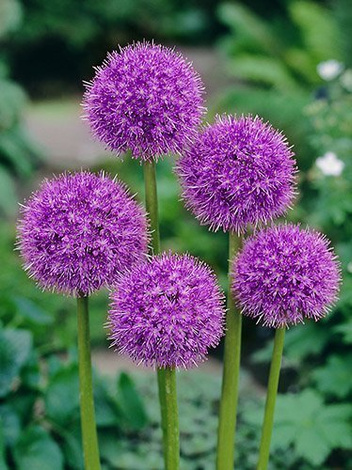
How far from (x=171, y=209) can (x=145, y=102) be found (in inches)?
177

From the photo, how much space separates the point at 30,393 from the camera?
3652 millimetres

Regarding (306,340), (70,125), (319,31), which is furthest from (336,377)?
(70,125)

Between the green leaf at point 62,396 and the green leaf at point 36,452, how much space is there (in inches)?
5.0

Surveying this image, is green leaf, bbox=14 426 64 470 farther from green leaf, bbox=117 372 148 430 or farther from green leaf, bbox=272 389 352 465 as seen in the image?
green leaf, bbox=272 389 352 465

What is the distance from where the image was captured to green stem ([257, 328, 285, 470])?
2.42 m

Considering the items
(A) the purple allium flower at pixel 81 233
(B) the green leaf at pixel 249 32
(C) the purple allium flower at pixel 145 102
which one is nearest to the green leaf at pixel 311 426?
(A) the purple allium flower at pixel 81 233

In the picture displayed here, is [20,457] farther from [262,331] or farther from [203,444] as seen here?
[262,331]

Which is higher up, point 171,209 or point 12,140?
point 12,140

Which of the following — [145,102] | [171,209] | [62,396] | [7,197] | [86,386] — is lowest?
[86,386]

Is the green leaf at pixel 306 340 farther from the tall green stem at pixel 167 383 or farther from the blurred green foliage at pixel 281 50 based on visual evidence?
the blurred green foliage at pixel 281 50

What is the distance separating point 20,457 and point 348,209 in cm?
185

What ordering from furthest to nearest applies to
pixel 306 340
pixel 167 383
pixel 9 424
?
pixel 306 340 < pixel 9 424 < pixel 167 383

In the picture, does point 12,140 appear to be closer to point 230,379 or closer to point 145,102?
point 230,379

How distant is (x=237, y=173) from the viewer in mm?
2244
